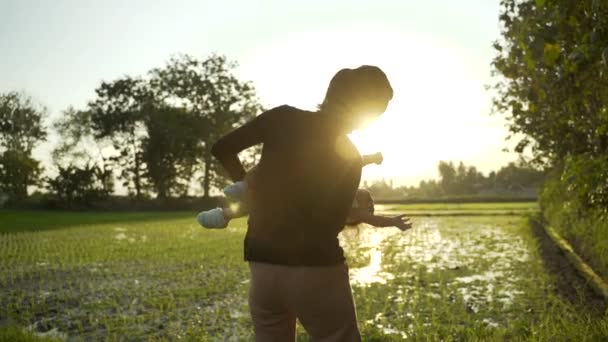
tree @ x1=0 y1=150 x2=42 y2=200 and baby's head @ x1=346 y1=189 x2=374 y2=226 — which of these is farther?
tree @ x1=0 y1=150 x2=42 y2=200

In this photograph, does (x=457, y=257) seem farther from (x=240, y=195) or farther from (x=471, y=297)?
(x=240, y=195)

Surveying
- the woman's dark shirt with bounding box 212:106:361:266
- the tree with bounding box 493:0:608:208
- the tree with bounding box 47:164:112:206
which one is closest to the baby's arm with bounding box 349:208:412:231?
the woman's dark shirt with bounding box 212:106:361:266

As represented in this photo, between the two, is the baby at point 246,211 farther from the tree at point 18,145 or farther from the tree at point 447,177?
the tree at point 447,177

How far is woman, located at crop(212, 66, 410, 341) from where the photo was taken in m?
2.41

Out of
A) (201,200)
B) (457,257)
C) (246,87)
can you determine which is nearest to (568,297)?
(457,257)

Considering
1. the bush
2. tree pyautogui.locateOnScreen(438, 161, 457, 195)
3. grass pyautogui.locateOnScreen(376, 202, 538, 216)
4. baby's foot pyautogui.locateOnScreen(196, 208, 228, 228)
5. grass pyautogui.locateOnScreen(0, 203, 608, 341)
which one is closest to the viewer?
baby's foot pyautogui.locateOnScreen(196, 208, 228, 228)

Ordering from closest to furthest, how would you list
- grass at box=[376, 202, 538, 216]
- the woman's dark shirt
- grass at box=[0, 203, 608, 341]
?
the woman's dark shirt → grass at box=[0, 203, 608, 341] → grass at box=[376, 202, 538, 216]

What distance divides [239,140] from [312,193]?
0.42 meters

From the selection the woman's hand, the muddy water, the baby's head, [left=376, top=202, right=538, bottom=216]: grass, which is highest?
the baby's head

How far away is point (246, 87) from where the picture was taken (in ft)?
188

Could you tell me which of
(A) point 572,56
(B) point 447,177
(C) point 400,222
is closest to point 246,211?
(C) point 400,222

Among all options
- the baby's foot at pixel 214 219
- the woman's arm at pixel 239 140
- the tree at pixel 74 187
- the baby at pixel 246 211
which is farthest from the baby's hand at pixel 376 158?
the tree at pixel 74 187

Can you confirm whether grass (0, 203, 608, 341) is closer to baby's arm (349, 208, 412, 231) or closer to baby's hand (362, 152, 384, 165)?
baby's arm (349, 208, 412, 231)

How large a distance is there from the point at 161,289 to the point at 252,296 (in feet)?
24.5
